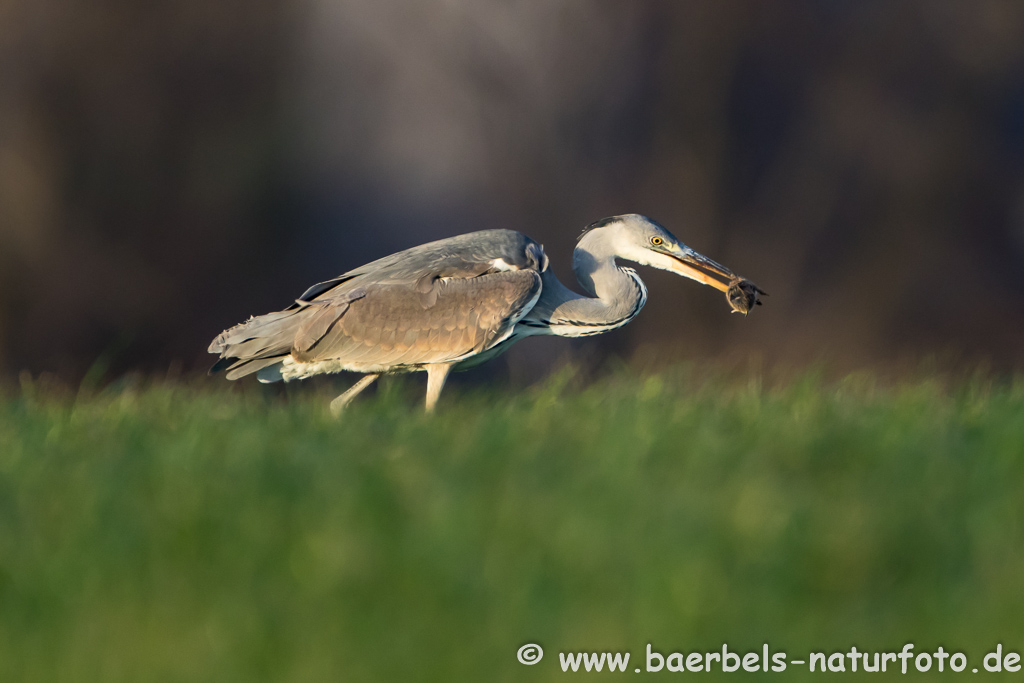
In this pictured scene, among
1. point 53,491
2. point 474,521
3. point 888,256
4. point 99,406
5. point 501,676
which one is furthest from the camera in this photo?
point 888,256

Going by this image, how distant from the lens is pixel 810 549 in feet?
8.93

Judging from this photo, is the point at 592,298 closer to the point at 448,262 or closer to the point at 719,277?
the point at 719,277

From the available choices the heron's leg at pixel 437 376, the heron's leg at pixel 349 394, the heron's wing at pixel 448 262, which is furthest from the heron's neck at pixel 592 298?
the heron's leg at pixel 349 394

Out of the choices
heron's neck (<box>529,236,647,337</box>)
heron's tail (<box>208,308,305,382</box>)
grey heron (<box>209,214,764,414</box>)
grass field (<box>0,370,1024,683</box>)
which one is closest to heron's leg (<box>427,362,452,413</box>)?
grey heron (<box>209,214,764,414</box>)

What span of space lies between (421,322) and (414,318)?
47mm

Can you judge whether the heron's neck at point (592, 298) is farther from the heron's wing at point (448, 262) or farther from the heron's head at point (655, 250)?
the heron's wing at point (448, 262)

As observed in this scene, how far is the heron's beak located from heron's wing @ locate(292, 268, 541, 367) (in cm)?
125

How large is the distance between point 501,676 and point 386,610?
1.24ft

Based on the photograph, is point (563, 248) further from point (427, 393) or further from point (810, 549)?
point (810, 549)

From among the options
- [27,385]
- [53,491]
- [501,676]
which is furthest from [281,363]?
[501,676]

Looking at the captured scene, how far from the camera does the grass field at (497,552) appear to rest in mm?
2525

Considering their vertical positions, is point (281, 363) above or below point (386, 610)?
above

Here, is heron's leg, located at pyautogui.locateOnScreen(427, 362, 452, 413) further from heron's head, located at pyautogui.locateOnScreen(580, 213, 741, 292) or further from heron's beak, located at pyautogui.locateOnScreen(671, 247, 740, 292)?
heron's beak, located at pyautogui.locateOnScreen(671, 247, 740, 292)

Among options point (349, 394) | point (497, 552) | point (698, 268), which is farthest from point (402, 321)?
point (497, 552)
